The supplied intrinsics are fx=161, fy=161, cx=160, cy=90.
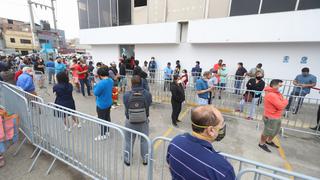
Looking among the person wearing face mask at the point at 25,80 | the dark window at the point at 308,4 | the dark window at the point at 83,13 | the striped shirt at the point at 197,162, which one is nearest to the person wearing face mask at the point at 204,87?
the striped shirt at the point at 197,162

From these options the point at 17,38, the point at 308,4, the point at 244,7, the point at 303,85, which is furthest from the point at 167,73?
the point at 17,38

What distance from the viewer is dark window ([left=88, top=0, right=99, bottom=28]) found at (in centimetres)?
1489

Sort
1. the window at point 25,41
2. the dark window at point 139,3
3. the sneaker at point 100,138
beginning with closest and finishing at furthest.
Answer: the sneaker at point 100,138
the dark window at point 139,3
the window at point 25,41

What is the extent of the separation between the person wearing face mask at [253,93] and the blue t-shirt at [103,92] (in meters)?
4.62

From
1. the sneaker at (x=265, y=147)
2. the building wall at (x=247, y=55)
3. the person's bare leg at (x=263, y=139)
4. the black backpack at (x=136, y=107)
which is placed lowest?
the sneaker at (x=265, y=147)

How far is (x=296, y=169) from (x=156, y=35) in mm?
10456

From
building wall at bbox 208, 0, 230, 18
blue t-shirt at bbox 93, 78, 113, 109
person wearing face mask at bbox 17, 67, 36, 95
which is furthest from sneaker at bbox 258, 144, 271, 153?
building wall at bbox 208, 0, 230, 18

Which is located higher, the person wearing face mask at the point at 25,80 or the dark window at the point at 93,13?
the dark window at the point at 93,13

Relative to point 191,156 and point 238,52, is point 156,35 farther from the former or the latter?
point 191,156

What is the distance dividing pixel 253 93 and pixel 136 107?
4.62 meters

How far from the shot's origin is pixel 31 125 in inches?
136

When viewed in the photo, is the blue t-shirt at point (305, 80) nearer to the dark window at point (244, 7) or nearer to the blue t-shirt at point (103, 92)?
the dark window at point (244, 7)

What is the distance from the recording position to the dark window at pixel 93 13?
14889mm

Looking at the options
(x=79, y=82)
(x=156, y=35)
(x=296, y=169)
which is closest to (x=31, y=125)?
(x=79, y=82)
